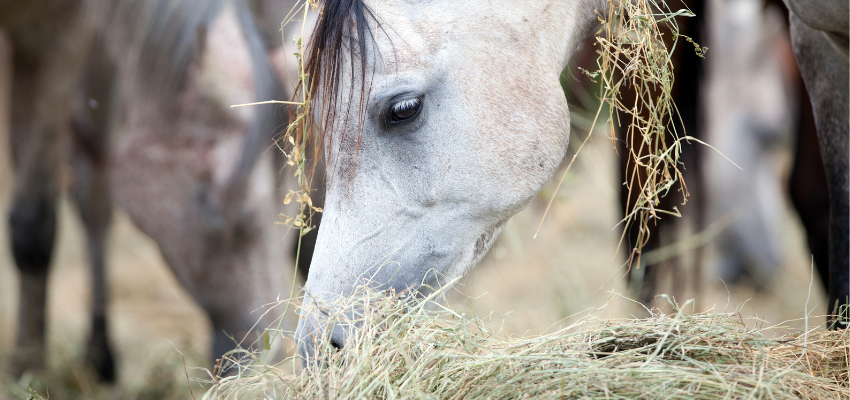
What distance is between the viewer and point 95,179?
2.98 metres

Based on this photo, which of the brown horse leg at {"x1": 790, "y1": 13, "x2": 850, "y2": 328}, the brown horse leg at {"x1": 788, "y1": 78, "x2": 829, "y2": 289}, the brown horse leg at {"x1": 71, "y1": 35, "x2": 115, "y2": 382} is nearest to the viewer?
the brown horse leg at {"x1": 790, "y1": 13, "x2": 850, "y2": 328}

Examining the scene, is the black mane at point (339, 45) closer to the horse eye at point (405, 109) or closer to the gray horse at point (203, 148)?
the horse eye at point (405, 109)

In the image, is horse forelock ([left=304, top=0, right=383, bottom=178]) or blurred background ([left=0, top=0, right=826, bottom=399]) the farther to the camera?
blurred background ([left=0, top=0, right=826, bottom=399])

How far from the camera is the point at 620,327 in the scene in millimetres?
1018

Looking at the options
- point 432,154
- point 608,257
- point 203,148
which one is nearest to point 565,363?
point 432,154

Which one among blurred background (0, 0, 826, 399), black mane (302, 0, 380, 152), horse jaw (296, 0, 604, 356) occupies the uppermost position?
black mane (302, 0, 380, 152)

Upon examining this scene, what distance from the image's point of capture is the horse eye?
1.08m

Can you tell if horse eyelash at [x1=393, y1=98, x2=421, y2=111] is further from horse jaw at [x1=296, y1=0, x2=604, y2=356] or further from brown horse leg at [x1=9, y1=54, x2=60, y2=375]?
brown horse leg at [x1=9, y1=54, x2=60, y2=375]

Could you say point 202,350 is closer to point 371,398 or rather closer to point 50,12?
point 50,12

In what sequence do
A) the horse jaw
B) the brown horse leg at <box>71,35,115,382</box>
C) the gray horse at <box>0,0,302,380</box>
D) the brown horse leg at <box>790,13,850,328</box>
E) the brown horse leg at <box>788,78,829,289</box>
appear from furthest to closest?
the brown horse leg at <box>71,35,115,382</box>, the brown horse leg at <box>788,78,829,289</box>, the gray horse at <box>0,0,302,380</box>, the brown horse leg at <box>790,13,850,328</box>, the horse jaw

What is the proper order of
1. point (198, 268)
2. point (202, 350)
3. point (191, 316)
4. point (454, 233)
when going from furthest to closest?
point (191, 316)
point (202, 350)
point (198, 268)
point (454, 233)

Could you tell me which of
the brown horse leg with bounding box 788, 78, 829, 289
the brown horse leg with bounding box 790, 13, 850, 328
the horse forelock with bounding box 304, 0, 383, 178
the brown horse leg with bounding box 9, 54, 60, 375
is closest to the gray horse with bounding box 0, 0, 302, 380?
the brown horse leg with bounding box 9, 54, 60, 375

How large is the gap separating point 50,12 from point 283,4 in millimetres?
968

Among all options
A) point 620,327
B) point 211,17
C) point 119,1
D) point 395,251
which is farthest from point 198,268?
point 620,327
